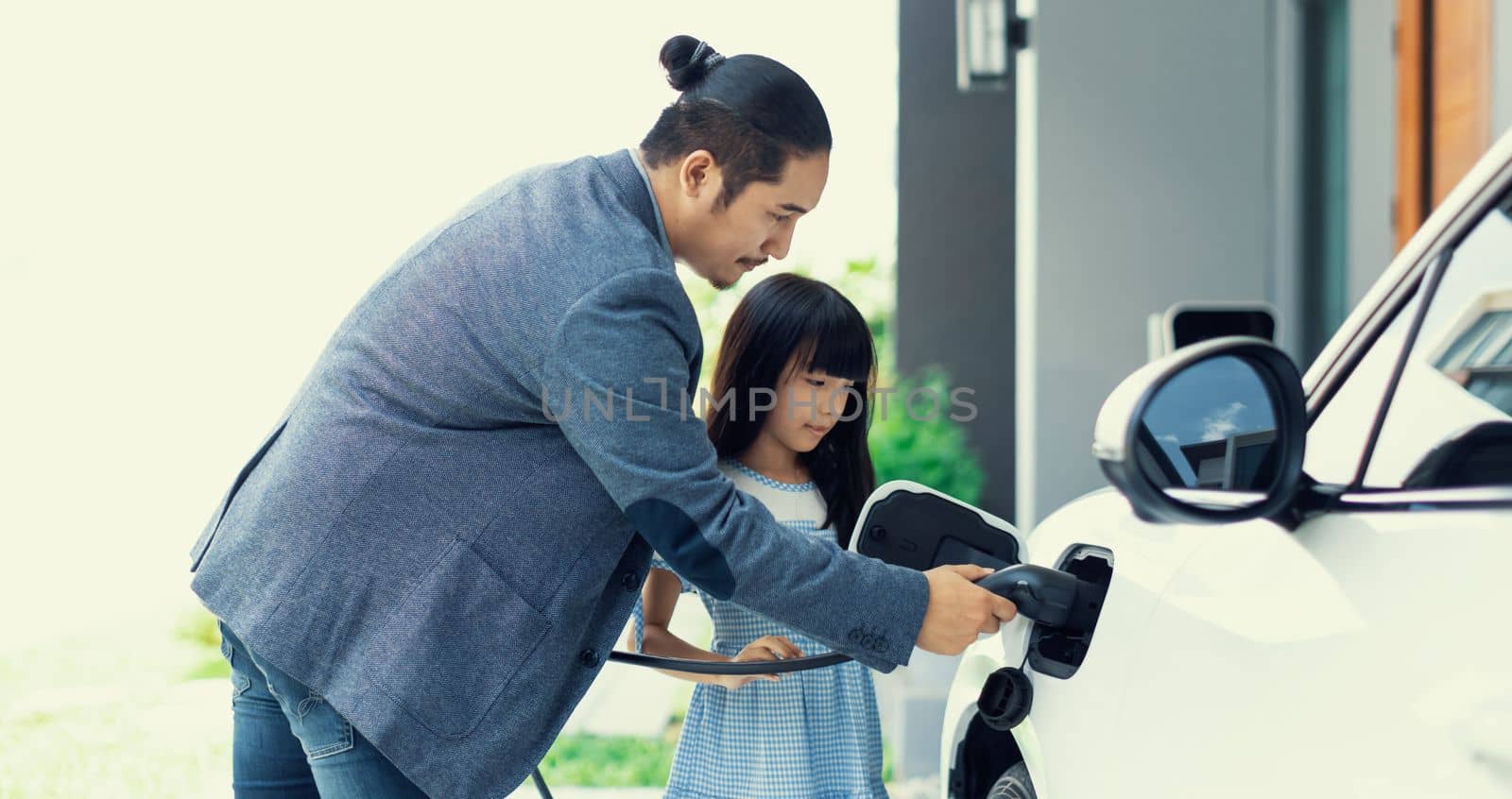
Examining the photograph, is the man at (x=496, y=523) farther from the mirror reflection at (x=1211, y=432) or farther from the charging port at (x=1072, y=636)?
the mirror reflection at (x=1211, y=432)

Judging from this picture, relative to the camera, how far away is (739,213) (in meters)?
1.78

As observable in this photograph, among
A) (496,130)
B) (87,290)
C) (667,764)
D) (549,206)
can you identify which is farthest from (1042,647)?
(496,130)

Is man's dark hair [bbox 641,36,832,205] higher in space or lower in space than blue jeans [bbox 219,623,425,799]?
higher

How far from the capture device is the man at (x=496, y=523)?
158cm

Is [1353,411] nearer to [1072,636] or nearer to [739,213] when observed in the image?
[1072,636]

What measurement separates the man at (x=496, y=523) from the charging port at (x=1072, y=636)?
7 centimetres

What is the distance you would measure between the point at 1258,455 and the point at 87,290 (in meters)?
9.80

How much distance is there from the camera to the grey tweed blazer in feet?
5.17

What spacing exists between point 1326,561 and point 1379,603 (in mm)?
86

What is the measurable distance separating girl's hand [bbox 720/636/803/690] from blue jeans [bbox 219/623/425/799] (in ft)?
1.97

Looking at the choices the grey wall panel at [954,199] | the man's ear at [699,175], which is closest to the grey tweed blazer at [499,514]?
the man's ear at [699,175]

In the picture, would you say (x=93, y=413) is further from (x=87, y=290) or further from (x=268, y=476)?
(x=268, y=476)

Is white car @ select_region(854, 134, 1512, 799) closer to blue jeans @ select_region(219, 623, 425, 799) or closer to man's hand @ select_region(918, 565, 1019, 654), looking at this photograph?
man's hand @ select_region(918, 565, 1019, 654)

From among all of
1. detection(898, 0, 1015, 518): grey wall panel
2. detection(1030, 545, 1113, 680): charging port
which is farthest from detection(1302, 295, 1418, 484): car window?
detection(898, 0, 1015, 518): grey wall panel
